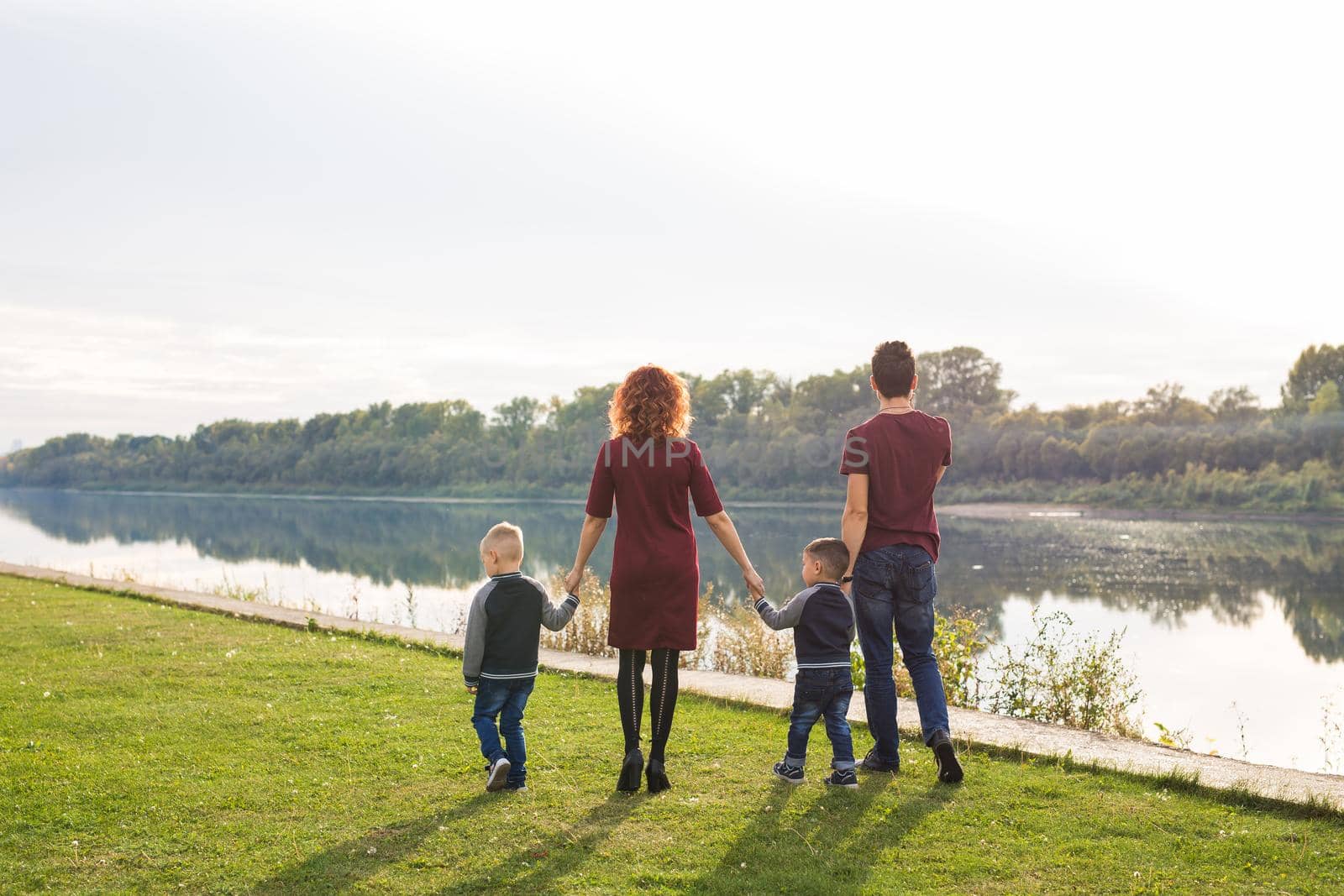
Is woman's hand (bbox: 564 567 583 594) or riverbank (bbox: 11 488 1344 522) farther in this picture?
riverbank (bbox: 11 488 1344 522)

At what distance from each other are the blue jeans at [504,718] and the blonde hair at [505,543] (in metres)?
0.56

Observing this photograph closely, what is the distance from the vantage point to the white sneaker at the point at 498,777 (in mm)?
4445

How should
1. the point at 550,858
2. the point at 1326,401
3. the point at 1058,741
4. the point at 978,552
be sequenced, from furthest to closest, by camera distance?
the point at 1326,401 → the point at 978,552 → the point at 1058,741 → the point at 550,858

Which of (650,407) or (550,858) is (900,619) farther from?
(550,858)

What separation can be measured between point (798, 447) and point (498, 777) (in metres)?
65.4

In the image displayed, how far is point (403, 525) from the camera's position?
48125 millimetres

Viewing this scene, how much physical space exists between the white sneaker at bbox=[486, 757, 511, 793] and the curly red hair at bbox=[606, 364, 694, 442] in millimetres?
1547

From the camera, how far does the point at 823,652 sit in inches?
177

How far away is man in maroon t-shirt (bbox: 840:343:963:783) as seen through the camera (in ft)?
15.0

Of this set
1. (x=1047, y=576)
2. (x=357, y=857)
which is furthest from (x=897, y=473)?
(x=1047, y=576)

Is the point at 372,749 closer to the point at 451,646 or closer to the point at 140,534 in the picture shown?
the point at 451,646

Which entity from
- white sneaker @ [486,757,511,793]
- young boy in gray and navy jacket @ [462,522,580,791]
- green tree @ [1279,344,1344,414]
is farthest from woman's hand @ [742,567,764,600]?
green tree @ [1279,344,1344,414]

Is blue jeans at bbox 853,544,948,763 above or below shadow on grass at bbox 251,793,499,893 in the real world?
above

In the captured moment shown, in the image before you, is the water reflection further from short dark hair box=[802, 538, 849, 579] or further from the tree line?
short dark hair box=[802, 538, 849, 579]
